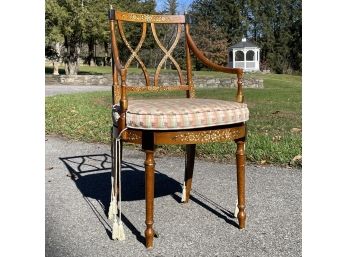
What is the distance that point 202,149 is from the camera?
15.5 feet

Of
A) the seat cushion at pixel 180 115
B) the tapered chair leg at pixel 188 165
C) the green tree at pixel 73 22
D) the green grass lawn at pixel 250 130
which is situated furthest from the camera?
the green tree at pixel 73 22

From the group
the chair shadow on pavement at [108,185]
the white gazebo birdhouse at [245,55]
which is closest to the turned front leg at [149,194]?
the chair shadow on pavement at [108,185]

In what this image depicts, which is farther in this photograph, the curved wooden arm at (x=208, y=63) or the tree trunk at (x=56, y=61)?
the tree trunk at (x=56, y=61)

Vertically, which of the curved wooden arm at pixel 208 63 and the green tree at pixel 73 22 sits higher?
the green tree at pixel 73 22

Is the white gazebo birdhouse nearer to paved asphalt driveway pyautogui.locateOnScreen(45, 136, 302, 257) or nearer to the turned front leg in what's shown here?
paved asphalt driveway pyautogui.locateOnScreen(45, 136, 302, 257)

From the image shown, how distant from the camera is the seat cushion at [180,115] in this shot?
7.72 feet

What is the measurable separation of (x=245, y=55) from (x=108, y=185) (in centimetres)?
2986

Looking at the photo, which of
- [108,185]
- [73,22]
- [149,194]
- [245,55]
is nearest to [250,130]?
[108,185]

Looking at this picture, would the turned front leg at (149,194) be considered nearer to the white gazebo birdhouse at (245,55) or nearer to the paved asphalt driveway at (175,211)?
the paved asphalt driveway at (175,211)

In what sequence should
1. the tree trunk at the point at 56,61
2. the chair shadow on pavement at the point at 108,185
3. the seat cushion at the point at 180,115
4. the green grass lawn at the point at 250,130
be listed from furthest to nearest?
the tree trunk at the point at 56,61 < the green grass lawn at the point at 250,130 < the chair shadow on pavement at the point at 108,185 < the seat cushion at the point at 180,115

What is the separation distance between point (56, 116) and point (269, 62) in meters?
31.5

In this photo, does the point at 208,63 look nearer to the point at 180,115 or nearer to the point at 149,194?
the point at 180,115

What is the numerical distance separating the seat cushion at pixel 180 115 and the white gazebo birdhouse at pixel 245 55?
99.3 ft

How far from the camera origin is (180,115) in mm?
2365
